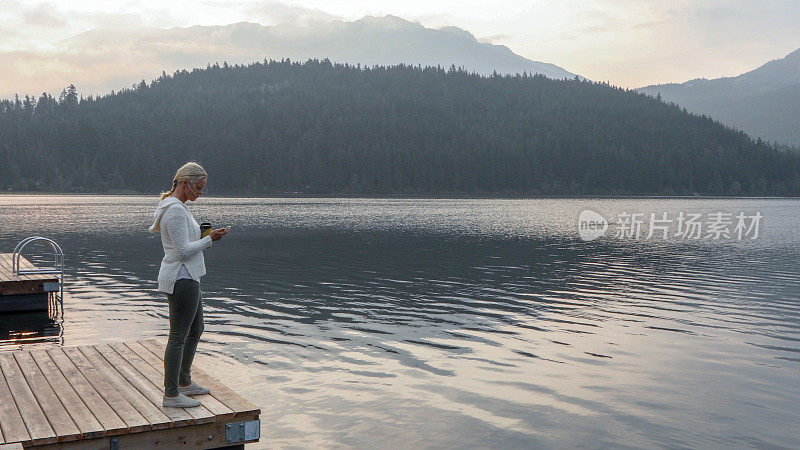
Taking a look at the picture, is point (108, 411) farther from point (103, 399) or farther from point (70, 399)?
point (70, 399)

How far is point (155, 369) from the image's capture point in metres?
11.6

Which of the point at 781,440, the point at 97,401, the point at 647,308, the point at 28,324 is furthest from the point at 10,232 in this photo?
the point at 781,440

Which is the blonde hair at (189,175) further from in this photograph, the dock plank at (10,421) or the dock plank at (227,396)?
the dock plank at (10,421)

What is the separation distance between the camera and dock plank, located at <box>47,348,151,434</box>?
29.1 feet

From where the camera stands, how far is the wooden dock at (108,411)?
8.69 meters

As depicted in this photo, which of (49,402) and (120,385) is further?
(120,385)

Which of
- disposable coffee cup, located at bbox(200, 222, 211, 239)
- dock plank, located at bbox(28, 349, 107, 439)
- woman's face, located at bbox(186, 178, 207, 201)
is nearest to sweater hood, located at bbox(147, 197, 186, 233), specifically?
woman's face, located at bbox(186, 178, 207, 201)

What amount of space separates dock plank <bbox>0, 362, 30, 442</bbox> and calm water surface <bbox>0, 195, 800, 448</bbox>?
407 centimetres

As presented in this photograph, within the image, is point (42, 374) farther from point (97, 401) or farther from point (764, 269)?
point (764, 269)

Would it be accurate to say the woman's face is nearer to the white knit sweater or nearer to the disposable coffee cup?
the white knit sweater

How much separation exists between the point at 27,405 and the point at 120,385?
1348 mm

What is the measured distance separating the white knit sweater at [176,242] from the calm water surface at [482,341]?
4.13m

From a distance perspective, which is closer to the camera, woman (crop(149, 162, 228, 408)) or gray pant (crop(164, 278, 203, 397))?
woman (crop(149, 162, 228, 408))

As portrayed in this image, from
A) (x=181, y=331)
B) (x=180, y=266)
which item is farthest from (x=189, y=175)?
(x=181, y=331)
